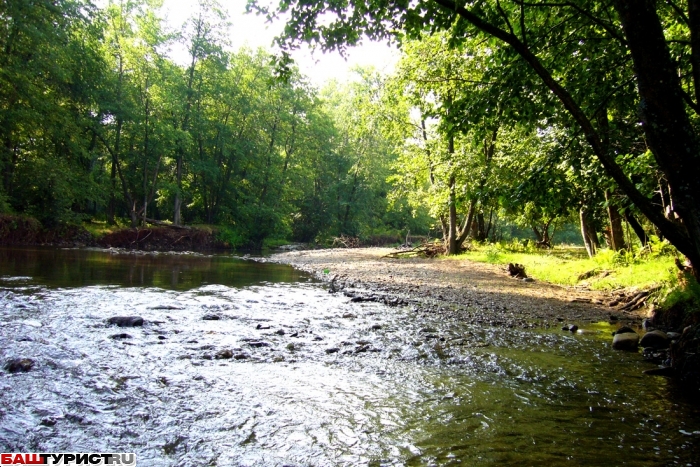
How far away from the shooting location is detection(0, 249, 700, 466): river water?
3.18 m

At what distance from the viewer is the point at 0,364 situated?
461 centimetres

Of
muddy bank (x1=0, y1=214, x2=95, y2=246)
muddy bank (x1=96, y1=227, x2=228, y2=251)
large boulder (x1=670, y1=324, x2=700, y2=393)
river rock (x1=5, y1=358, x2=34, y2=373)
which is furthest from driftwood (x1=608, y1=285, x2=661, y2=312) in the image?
muddy bank (x1=96, y1=227, x2=228, y2=251)

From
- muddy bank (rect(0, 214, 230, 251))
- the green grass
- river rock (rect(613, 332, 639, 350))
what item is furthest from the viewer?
muddy bank (rect(0, 214, 230, 251))

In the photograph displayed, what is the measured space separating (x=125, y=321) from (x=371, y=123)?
2310 cm

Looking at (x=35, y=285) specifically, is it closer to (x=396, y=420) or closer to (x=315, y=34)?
(x=315, y=34)

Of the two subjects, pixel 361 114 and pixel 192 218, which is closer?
pixel 361 114

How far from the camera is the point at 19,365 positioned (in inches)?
178

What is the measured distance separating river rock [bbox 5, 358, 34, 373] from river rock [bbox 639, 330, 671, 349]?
8.46 meters

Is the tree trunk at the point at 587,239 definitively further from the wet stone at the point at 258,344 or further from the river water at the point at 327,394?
the wet stone at the point at 258,344

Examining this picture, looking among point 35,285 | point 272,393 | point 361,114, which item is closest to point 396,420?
point 272,393

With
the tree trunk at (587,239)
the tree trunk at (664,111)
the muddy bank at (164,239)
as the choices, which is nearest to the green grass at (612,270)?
the tree trunk at (587,239)

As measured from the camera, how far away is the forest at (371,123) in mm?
5973

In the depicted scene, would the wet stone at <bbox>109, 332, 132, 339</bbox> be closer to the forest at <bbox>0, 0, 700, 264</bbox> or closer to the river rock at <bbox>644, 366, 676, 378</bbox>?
the forest at <bbox>0, 0, 700, 264</bbox>

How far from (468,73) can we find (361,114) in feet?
29.7
